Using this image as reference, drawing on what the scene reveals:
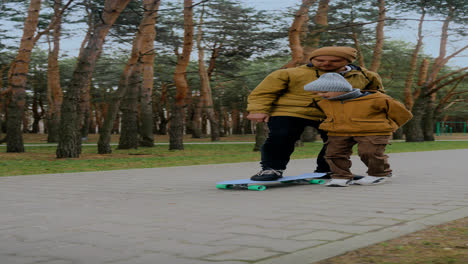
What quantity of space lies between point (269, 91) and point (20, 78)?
1348 centimetres

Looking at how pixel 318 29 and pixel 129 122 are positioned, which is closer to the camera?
pixel 318 29

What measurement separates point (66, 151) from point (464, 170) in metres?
9.51

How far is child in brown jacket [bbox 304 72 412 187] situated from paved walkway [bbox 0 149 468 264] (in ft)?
1.08

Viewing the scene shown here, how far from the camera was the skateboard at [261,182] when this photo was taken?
6930 mm

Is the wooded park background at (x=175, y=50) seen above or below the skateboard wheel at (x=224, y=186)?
above

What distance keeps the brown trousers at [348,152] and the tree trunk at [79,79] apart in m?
9.05

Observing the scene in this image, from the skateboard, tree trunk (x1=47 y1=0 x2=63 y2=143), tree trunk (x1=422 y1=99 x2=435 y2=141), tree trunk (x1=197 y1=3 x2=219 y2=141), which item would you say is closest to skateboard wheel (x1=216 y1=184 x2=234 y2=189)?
the skateboard

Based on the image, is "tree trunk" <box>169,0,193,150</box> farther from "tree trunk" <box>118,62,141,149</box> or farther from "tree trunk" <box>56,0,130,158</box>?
"tree trunk" <box>56,0,130,158</box>

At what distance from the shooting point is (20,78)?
61.9 ft

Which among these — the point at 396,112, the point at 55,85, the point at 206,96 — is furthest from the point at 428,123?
the point at 396,112

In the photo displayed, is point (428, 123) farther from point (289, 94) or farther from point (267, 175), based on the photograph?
point (267, 175)

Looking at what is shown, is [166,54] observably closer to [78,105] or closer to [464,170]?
[78,105]

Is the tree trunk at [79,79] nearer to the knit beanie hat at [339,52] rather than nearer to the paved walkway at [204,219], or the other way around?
the paved walkway at [204,219]

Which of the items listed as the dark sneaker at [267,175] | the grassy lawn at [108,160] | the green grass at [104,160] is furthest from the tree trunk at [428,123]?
the dark sneaker at [267,175]
